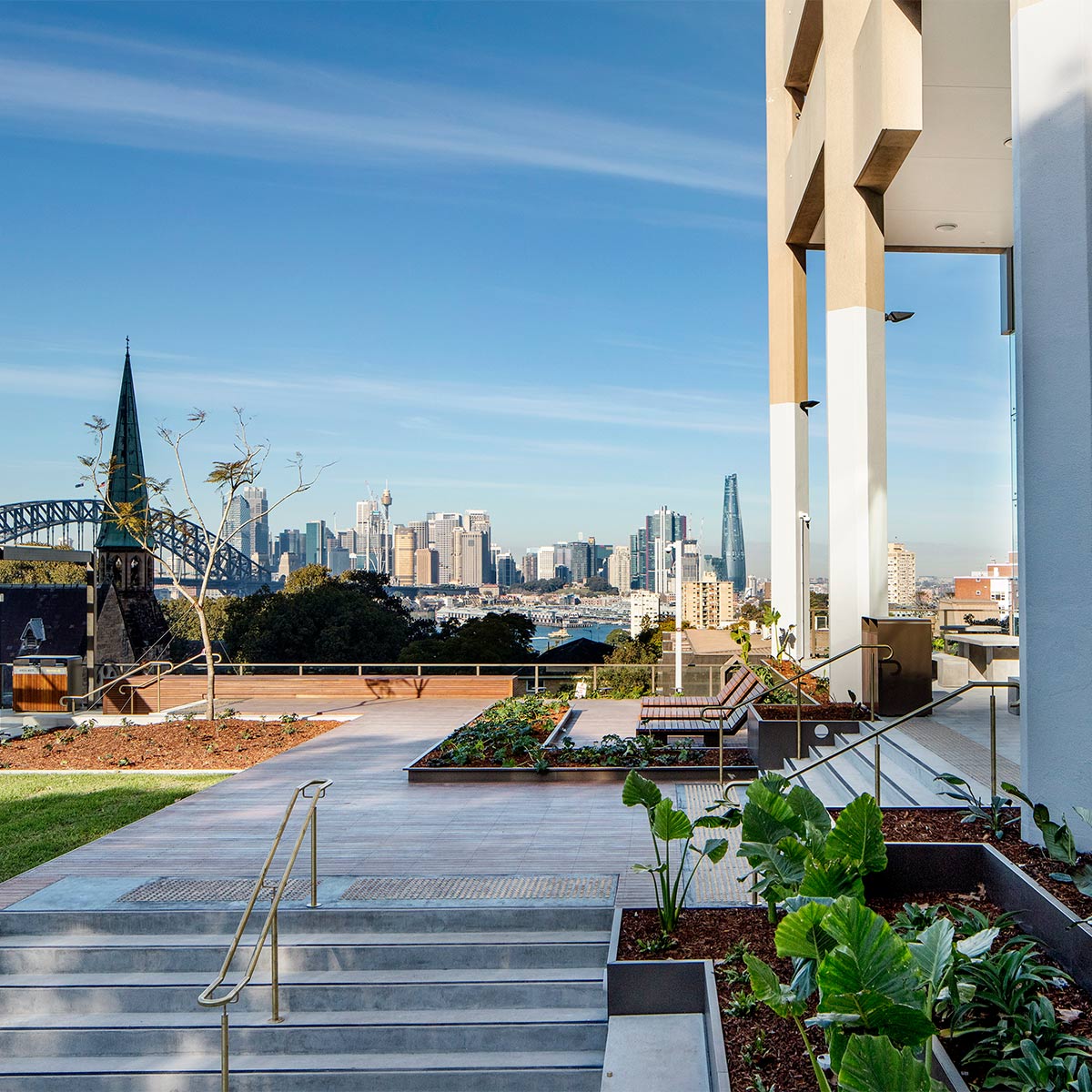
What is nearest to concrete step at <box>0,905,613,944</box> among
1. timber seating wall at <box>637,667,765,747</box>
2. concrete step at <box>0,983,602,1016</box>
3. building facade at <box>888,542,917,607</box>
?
concrete step at <box>0,983,602,1016</box>

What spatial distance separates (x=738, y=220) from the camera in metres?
43.1

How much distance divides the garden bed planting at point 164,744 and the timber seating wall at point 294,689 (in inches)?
103

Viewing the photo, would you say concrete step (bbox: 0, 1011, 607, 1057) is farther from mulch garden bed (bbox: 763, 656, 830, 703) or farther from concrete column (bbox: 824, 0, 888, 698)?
concrete column (bbox: 824, 0, 888, 698)

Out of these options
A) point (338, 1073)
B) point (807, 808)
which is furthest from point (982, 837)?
point (338, 1073)

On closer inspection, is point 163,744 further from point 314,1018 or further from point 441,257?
point 441,257

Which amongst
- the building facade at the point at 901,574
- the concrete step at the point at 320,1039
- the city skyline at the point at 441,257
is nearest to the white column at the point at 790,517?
the city skyline at the point at 441,257

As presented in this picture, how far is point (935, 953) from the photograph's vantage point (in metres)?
3.09

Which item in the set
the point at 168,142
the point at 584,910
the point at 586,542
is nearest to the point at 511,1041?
the point at 584,910

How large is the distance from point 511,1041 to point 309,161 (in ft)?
119

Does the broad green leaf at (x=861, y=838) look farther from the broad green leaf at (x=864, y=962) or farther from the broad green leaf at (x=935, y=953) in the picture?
the broad green leaf at (x=864, y=962)

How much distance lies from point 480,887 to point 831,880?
3300 millimetres

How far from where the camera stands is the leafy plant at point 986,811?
19.2ft

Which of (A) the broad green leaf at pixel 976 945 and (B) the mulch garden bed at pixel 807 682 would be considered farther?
(B) the mulch garden bed at pixel 807 682

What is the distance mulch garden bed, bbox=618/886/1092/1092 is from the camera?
148 inches
